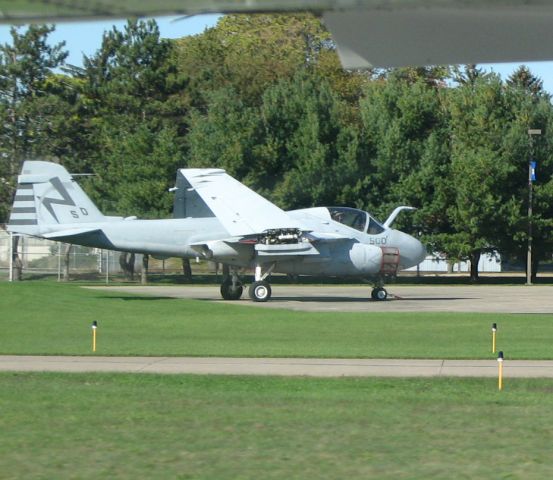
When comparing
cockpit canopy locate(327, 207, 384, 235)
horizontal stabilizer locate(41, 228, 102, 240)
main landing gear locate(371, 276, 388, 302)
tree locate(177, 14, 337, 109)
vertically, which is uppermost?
tree locate(177, 14, 337, 109)

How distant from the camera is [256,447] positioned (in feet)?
29.4

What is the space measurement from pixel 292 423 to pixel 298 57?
3062 inches

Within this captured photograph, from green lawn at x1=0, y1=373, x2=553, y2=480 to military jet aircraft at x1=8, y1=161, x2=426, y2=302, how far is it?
19.1 m

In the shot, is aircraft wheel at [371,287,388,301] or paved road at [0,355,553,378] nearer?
paved road at [0,355,553,378]

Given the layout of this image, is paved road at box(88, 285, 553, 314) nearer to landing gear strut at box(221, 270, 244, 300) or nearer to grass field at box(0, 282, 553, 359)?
landing gear strut at box(221, 270, 244, 300)

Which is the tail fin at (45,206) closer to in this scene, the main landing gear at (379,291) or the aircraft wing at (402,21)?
the main landing gear at (379,291)

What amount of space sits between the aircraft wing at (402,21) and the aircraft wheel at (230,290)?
3019 cm

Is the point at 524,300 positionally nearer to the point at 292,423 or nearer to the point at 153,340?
the point at 153,340

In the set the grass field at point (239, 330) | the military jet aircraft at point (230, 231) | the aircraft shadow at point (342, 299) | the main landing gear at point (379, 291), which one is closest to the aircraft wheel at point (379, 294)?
the main landing gear at point (379, 291)

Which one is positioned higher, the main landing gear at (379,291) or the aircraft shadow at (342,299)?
the main landing gear at (379,291)

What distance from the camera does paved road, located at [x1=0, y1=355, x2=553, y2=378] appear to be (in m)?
14.5

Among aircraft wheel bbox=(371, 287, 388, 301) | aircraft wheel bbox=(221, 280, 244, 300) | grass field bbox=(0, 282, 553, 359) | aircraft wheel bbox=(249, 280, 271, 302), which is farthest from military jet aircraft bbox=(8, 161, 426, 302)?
grass field bbox=(0, 282, 553, 359)

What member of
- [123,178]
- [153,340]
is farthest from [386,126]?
[153,340]

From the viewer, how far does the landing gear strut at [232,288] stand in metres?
34.3
